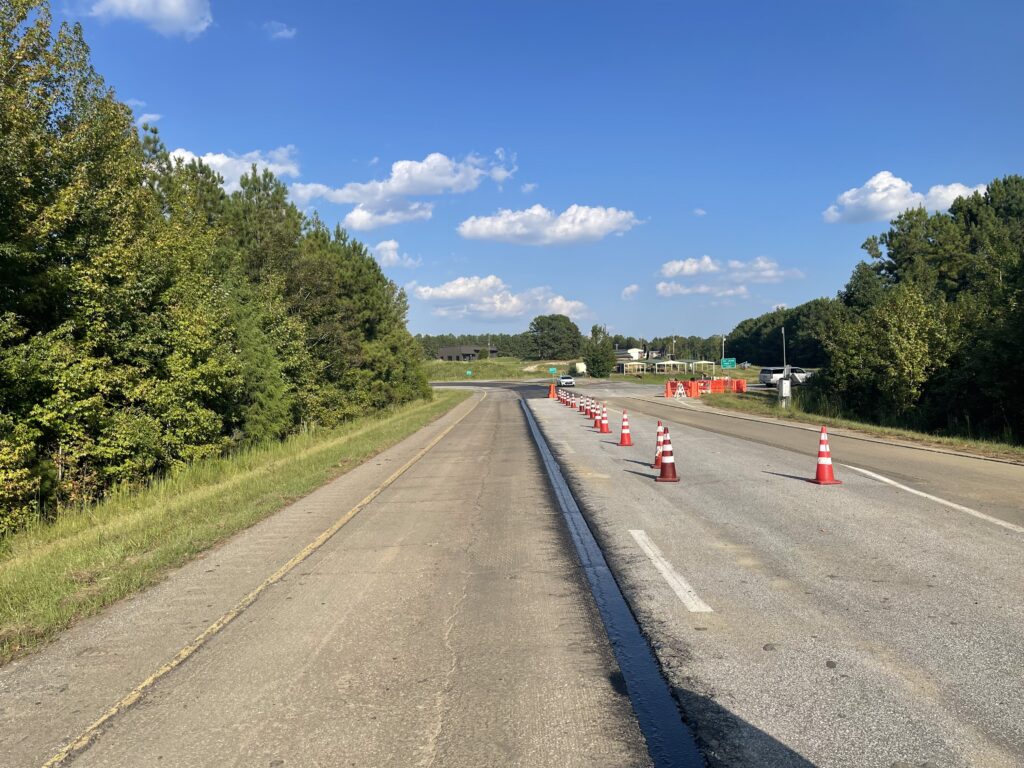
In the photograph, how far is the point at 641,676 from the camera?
4.23 metres

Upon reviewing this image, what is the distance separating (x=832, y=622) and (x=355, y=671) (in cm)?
339

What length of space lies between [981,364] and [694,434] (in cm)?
1013

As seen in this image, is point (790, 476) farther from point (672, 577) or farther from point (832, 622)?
point (832, 622)

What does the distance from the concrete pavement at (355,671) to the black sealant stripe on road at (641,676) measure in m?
0.09

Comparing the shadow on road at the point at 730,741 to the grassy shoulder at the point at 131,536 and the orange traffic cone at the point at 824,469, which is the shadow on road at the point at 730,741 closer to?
the grassy shoulder at the point at 131,536

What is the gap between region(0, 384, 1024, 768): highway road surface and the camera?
3467mm

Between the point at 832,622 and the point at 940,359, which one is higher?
the point at 940,359

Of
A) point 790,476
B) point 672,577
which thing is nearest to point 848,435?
point 790,476

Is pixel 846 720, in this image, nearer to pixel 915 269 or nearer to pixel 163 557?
pixel 163 557

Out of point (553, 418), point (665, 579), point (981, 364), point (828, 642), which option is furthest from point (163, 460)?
point (981, 364)

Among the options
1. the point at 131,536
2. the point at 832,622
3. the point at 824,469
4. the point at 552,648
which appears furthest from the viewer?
the point at 824,469

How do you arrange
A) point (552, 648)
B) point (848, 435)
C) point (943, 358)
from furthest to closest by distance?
point (943, 358)
point (848, 435)
point (552, 648)

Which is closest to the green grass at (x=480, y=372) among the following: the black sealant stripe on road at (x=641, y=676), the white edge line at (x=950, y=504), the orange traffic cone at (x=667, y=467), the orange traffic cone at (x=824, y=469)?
the orange traffic cone at (x=667, y=467)

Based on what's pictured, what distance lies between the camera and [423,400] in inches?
2077
